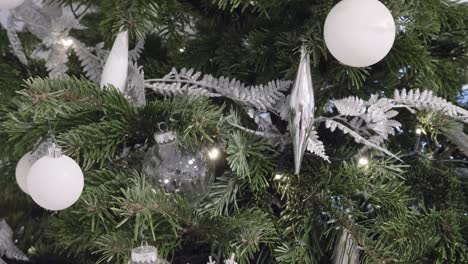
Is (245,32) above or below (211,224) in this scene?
above

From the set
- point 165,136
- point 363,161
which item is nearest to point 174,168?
point 165,136

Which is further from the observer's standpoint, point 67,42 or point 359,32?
point 67,42

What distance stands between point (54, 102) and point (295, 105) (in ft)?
0.62

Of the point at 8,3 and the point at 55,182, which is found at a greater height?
the point at 8,3

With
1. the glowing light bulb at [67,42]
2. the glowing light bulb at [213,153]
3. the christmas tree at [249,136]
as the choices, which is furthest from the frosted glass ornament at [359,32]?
the glowing light bulb at [67,42]

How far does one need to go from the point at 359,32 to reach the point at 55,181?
26 centimetres

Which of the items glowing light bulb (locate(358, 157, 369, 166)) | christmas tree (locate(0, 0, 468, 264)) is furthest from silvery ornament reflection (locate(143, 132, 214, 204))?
glowing light bulb (locate(358, 157, 369, 166))

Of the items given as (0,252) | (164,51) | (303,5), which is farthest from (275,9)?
(0,252)

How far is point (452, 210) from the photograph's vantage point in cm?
59

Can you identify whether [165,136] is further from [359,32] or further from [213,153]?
[359,32]

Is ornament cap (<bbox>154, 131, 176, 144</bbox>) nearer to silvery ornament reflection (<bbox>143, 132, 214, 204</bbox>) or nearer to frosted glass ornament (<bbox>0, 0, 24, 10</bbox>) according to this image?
silvery ornament reflection (<bbox>143, 132, 214, 204</bbox>)

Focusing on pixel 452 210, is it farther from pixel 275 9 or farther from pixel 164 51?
pixel 164 51

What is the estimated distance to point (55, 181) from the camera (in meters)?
0.49

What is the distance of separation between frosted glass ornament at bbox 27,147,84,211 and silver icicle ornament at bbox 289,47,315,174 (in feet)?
0.57
